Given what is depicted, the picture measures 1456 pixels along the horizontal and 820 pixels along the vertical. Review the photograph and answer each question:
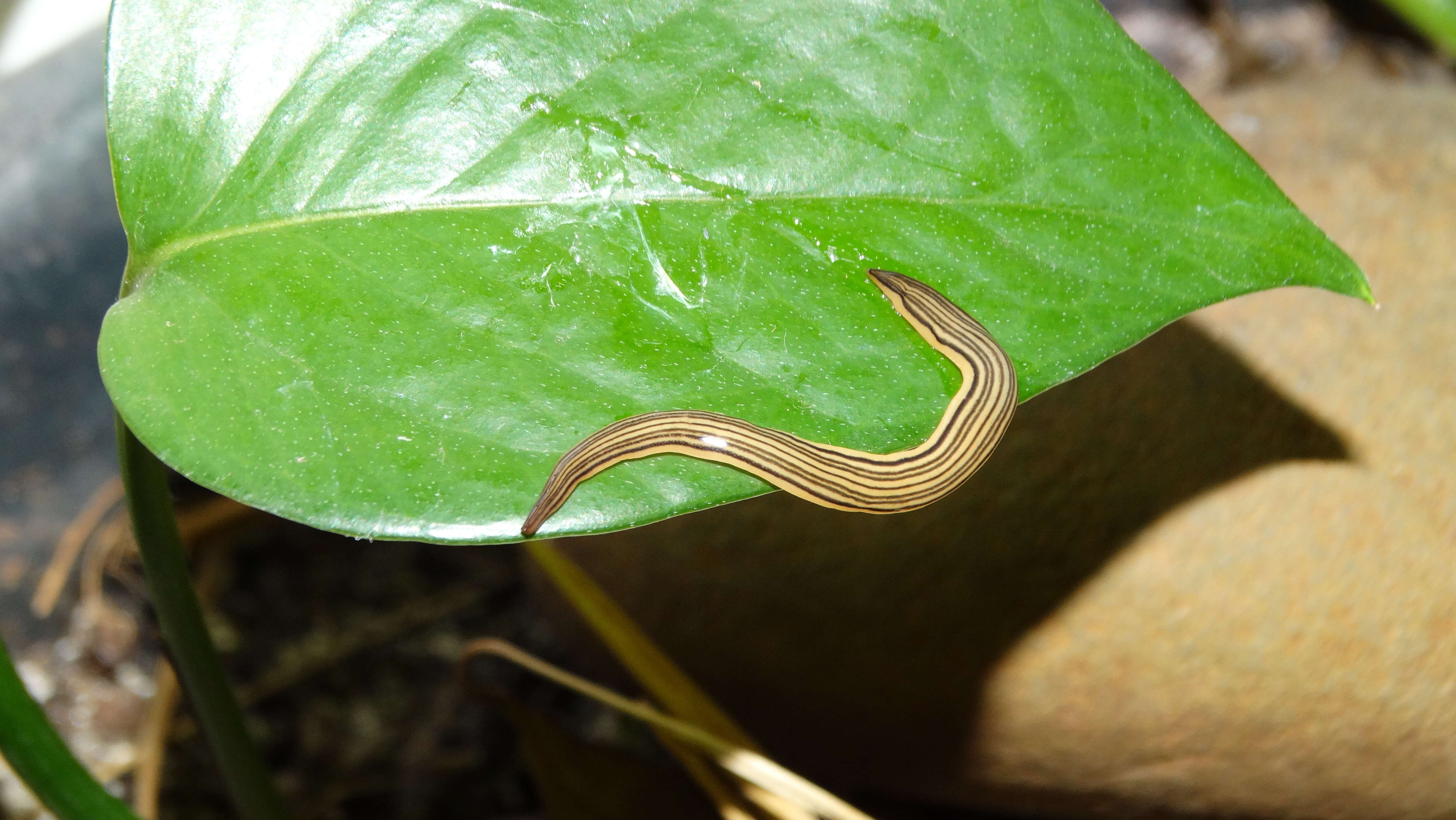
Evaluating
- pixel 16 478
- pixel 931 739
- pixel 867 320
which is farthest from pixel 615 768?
pixel 16 478

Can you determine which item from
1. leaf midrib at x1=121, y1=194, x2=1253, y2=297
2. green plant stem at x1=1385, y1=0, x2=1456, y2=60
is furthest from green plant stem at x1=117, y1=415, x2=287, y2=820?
green plant stem at x1=1385, y1=0, x2=1456, y2=60

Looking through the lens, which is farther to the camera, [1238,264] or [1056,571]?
[1056,571]

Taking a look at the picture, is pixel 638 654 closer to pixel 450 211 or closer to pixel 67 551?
pixel 450 211

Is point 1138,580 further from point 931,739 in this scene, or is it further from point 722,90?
point 722,90

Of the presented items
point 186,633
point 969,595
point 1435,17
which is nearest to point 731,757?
point 969,595

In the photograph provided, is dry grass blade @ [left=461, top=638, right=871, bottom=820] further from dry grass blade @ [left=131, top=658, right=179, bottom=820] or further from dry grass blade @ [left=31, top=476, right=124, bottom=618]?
dry grass blade @ [left=31, top=476, right=124, bottom=618]

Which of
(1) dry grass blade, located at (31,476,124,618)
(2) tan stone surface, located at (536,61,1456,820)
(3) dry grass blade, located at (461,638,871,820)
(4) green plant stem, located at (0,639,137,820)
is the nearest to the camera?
(4) green plant stem, located at (0,639,137,820)

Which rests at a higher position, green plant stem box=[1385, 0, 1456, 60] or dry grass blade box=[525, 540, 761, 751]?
green plant stem box=[1385, 0, 1456, 60]

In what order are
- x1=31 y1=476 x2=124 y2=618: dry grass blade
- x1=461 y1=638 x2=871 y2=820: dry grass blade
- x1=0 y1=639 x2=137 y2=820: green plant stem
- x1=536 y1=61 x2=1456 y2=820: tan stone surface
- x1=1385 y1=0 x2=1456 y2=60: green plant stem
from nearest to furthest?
x1=0 y1=639 x2=137 y2=820: green plant stem < x1=461 y1=638 x2=871 y2=820: dry grass blade < x1=536 y1=61 x2=1456 y2=820: tan stone surface < x1=31 y1=476 x2=124 y2=618: dry grass blade < x1=1385 y1=0 x2=1456 y2=60: green plant stem
